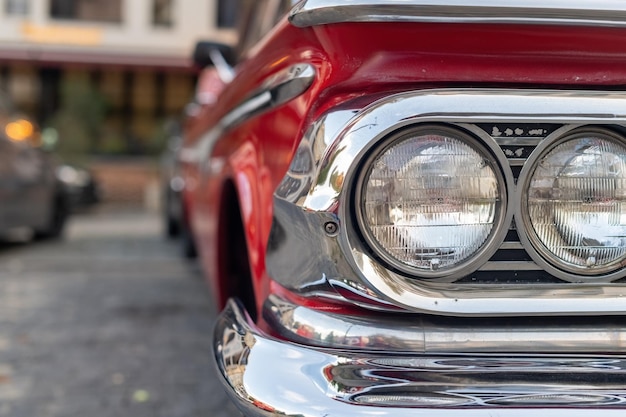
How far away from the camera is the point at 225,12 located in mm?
16562

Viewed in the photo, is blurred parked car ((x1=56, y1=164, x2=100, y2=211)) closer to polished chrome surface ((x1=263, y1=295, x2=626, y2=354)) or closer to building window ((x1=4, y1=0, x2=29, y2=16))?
building window ((x1=4, y1=0, x2=29, y2=16))

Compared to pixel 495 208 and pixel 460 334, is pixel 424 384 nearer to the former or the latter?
pixel 460 334

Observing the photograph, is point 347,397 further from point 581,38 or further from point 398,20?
point 581,38

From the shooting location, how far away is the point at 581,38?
1.15m

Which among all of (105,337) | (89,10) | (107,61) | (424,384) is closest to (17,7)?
(89,10)

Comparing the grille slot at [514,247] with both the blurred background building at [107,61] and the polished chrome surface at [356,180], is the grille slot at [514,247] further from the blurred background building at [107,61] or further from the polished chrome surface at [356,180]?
the blurred background building at [107,61]

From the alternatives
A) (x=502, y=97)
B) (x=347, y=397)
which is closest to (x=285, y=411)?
(x=347, y=397)

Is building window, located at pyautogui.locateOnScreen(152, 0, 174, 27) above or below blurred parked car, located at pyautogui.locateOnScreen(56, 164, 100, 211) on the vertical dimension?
above

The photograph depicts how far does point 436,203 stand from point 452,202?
0.03 m

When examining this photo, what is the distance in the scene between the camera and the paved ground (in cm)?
238

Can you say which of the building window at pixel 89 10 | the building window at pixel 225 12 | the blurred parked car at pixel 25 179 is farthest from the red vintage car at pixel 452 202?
the building window at pixel 89 10

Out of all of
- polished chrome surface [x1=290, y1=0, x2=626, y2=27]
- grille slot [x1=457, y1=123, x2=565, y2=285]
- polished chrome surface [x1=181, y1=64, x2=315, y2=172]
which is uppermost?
polished chrome surface [x1=290, y1=0, x2=626, y2=27]

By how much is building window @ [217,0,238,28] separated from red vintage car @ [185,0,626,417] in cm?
1615

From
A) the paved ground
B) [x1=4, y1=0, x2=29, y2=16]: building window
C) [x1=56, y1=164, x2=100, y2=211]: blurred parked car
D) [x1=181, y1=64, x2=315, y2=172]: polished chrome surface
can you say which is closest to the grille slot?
[x1=181, y1=64, x2=315, y2=172]: polished chrome surface
